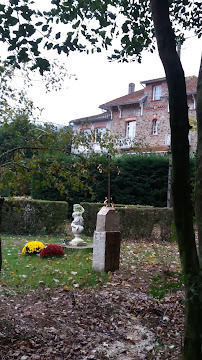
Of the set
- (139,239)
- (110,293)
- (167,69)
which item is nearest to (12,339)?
(110,293)

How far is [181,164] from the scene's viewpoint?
2361mm

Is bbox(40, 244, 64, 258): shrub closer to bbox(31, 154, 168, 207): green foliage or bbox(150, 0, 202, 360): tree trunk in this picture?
bbox(150, 0, 202, 360): tree trunk

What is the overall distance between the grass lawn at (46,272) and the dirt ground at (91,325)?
403 millimetres

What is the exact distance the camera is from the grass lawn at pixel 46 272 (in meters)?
5.77

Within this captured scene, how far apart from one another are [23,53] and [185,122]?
187 cm

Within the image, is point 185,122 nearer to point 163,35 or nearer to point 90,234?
point 163,35

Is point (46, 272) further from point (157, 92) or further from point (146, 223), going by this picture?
point (157, 92)

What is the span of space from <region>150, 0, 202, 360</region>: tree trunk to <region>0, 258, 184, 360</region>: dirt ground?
0.91 metres

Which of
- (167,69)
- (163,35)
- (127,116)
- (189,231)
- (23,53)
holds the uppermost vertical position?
(127,116)

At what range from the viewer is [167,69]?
2.34m

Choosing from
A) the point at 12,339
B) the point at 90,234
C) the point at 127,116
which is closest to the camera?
the point at 12,339

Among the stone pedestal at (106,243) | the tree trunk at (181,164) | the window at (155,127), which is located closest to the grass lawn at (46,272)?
the stone pedestal at (106,243)

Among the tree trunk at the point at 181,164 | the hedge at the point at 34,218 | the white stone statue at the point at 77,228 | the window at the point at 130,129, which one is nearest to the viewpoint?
the tree trunk at the point at 181,164

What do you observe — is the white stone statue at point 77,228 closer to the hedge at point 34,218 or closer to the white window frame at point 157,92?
the hedge at point 34,218
